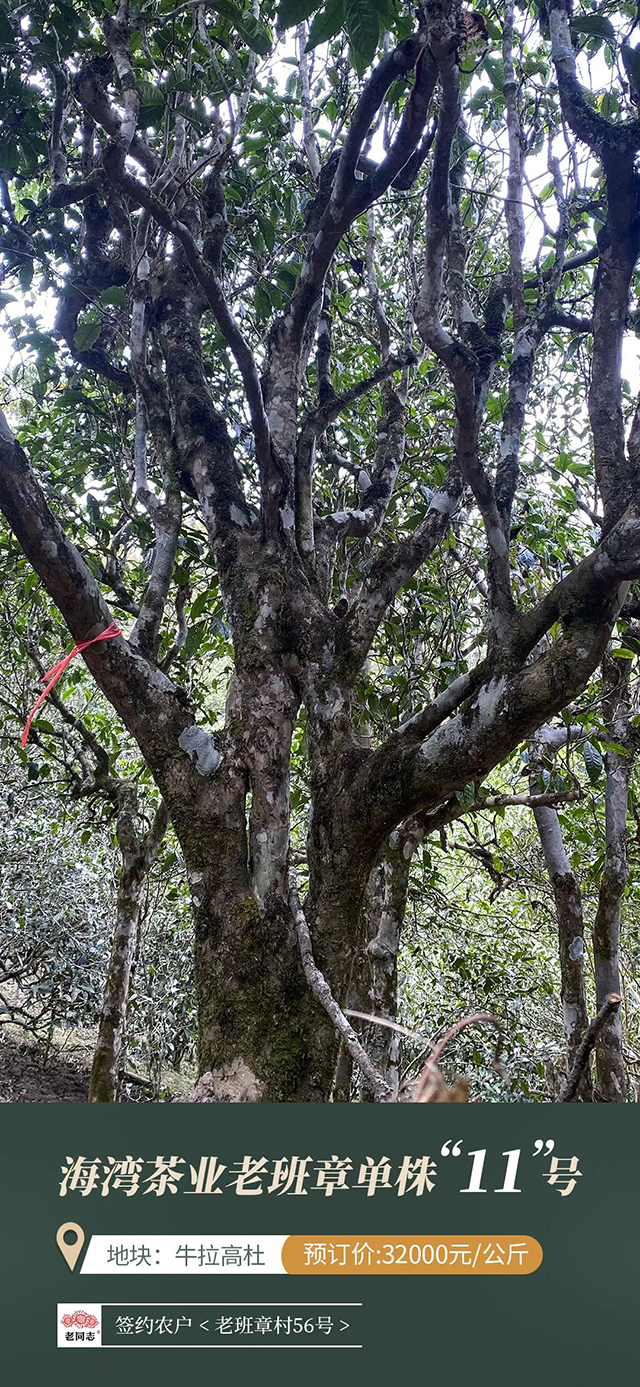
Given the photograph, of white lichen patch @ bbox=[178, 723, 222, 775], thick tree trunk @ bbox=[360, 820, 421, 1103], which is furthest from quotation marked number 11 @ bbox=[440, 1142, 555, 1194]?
thick tree trunk @ bbox=[360, 820, 421, 1103]

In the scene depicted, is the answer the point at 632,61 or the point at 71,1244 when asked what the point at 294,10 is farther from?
the point at 71,1244

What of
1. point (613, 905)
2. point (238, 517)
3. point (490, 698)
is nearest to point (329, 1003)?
point (490, 698)

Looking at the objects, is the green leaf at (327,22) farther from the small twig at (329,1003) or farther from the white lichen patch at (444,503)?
the small twig at (329,1003)

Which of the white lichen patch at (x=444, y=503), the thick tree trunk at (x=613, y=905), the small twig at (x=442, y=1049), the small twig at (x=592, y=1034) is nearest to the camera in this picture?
the small twig at (x=442, y=1049)

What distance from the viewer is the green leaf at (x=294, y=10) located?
A: 1.86 meters

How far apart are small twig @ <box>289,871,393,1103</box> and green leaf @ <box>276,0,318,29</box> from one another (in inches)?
73.4

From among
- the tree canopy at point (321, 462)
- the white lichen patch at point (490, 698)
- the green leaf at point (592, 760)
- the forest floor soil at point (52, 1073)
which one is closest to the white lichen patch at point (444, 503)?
the tree canopy at point (321, 462)

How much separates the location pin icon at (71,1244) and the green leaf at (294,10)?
95.5 inches

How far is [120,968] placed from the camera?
2.85 meters

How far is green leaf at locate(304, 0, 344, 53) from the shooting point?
1.94 metres

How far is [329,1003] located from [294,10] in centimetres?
203

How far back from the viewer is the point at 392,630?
354cm

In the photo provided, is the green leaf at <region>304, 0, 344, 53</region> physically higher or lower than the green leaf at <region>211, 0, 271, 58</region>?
lower

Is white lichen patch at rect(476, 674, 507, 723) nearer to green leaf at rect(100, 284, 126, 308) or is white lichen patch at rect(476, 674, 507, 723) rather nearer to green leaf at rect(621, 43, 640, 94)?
green leaf at rect(621, 43, 640, 94)
